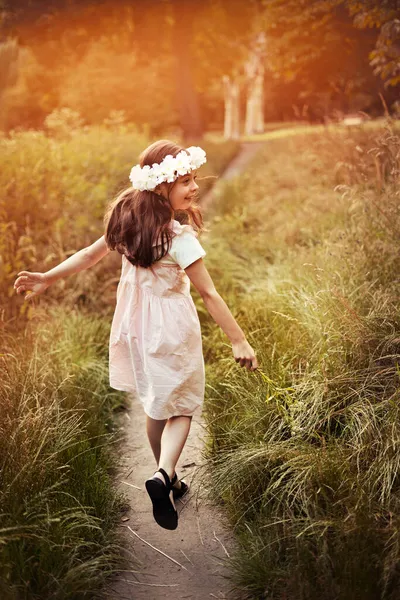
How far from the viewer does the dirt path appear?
8.39ft

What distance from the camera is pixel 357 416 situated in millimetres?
2945

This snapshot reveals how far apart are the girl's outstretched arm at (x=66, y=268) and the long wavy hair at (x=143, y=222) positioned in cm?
16

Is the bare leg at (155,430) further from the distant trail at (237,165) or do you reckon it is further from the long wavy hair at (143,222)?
the distant trail at (237,165)

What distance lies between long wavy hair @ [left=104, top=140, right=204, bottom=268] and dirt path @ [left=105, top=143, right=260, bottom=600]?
1164mm

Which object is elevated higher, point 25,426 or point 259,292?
point 25,426

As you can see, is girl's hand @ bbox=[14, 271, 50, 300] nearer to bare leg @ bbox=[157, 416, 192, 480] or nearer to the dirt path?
bare leg @ bbox=[157, 416, 192, 480]

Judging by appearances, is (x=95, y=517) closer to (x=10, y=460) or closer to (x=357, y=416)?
(x=10, y=460)

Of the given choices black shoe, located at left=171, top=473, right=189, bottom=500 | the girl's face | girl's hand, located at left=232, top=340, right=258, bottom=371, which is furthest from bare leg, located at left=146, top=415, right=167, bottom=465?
the girl's face

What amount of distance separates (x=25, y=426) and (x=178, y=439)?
0.74 m

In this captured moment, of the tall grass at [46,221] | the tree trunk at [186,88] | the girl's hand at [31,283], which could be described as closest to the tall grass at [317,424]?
the girl's hand at [31,283]

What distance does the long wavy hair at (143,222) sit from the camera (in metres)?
2.87

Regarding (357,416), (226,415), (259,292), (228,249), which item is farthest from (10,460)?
(228,249)

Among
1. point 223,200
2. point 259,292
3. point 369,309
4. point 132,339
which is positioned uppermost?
point 132,339

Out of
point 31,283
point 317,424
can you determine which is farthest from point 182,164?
point 317,424
